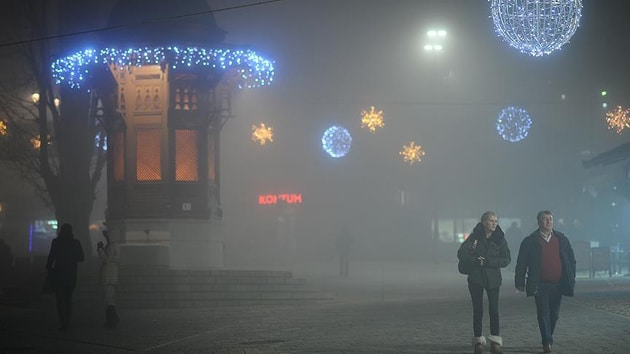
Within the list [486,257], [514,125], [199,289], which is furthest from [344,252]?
[486,257]

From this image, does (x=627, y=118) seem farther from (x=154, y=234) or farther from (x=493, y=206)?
(x=493, y=206)

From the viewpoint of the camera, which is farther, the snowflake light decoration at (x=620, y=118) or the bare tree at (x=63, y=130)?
the bare tree at (x=63, y=130)

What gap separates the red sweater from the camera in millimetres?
12359

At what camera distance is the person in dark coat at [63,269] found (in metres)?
17.9

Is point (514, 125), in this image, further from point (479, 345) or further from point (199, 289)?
point (479, 345)

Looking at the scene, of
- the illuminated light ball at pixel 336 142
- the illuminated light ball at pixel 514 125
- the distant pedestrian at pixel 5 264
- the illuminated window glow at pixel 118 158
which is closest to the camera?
the illuminated window glow at pixel 118 158

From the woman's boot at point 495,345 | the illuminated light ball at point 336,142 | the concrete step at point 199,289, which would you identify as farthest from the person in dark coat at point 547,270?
the illuminated light ball at point 336,142

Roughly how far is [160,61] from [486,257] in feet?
55.2

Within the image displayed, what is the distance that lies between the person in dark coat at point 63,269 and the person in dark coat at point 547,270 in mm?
9344

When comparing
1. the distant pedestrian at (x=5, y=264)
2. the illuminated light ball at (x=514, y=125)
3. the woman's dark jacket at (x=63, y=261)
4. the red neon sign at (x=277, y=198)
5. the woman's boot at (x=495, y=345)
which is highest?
the illuminated light ball at (x=514, y=125)

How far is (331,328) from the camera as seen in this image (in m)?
16.8

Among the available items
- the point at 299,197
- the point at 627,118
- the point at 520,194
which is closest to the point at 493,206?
the point at 520,194

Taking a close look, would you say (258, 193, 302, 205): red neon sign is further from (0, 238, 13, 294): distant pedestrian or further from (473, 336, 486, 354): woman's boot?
(473, 336, 486, 354): woman's boot

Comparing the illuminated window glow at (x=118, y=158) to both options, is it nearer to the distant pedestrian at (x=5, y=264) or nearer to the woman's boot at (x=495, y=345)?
the distant pedestrian at (x=5, y=264)
